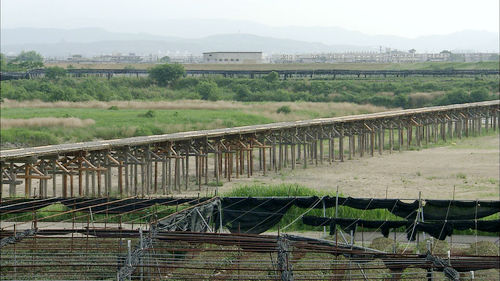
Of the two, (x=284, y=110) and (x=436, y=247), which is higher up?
(x=436, y=247)

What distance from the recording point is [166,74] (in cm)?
11444

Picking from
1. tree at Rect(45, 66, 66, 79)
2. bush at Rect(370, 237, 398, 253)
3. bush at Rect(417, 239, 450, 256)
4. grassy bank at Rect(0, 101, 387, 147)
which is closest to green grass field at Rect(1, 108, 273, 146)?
grassy bank at Rect(0, 101, 387, 147)

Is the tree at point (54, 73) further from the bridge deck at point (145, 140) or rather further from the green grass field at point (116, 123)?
the bridge deck at point (145, 140)

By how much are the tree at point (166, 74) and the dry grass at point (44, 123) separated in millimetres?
53818

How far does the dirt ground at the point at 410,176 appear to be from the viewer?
3931cm

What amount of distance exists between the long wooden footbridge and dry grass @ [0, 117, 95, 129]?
36.0 ft

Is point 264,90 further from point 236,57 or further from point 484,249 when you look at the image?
point 484,249

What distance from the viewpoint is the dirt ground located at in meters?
39.3

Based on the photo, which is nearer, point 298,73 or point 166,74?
point 166,74

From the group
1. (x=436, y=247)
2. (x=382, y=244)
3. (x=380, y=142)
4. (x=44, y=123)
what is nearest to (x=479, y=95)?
(x=380, y=142)

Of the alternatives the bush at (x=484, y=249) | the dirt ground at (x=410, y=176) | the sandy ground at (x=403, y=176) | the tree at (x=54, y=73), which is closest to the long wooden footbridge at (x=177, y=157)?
the sandy ground at (x=403, y=176)

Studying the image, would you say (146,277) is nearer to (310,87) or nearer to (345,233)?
(345,233)

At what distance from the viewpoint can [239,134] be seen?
45625mm

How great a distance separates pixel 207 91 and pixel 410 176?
5797cm
